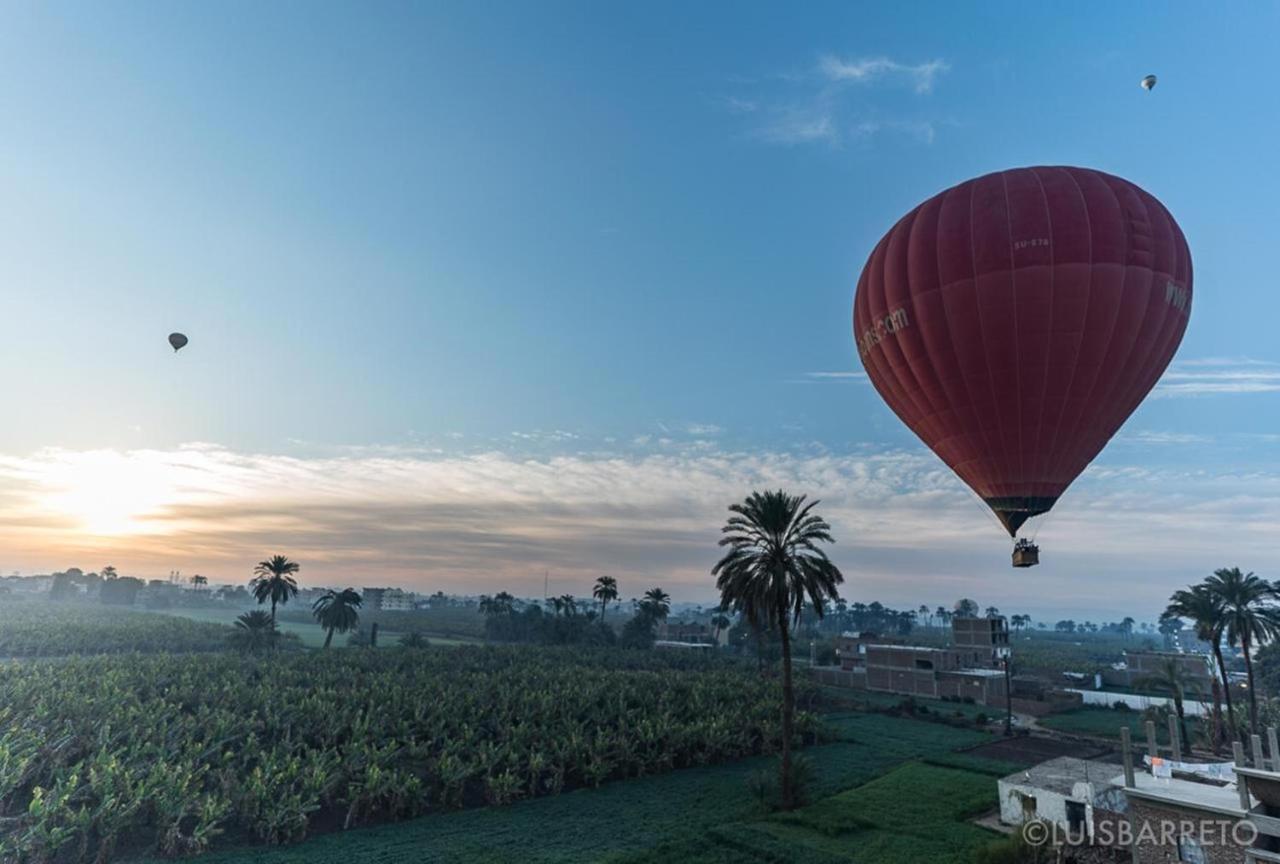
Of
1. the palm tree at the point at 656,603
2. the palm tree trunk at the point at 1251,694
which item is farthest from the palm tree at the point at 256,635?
the palm tree trunk at the point at 1251,694

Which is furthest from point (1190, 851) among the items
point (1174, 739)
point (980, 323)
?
point (980, 323)

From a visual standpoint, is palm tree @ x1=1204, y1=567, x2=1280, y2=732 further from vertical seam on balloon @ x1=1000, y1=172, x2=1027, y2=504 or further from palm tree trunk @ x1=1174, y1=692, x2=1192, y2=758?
vertical seam on balloon @ x1=1000, y1=172, x2=1027, y2=504

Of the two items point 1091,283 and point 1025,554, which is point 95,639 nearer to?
point 1025,554

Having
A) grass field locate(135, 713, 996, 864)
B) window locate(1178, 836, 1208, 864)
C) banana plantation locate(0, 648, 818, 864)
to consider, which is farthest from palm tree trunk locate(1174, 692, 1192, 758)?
window locate(1178, 836, 1208, 864)

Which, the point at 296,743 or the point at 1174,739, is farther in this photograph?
the point at 296,743

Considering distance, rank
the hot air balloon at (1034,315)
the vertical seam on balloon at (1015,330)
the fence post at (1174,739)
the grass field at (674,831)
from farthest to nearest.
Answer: the grass field at (674,831)
the vertical seam on balloon at (1015,330)
the hot air balloon at (1034,315)
the fence post at (1174,739)

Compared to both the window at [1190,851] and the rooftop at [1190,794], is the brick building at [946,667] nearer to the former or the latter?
the rooftop at [1190,794]
